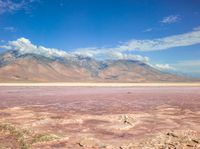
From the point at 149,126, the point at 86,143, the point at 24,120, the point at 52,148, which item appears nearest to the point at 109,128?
the point at 149,126

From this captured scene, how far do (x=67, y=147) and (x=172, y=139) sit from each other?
19.4ft

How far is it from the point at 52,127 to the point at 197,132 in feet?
32.8

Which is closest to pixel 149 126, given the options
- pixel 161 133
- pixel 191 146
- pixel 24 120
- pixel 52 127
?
pixel 161 133

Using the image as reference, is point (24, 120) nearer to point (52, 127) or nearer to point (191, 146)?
point (52, 127)

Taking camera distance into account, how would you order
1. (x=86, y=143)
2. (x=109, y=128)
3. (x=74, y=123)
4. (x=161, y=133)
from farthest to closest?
(x=74, y=123)
(x=109, y=128)
(x=161, y=133)
(x=86, y=143)

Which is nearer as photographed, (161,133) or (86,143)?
(86,143)

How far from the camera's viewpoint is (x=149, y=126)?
18797 mm

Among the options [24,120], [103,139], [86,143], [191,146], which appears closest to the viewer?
[191,146]

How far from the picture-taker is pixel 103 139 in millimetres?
15039

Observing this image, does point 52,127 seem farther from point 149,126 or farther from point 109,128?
point 149,126

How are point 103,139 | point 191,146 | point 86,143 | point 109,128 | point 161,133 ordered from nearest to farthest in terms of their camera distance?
point 191,146 → point 86,143 → point 103,139 → point 161,133 → point 109,128

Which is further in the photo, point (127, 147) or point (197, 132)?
point (197, 132)

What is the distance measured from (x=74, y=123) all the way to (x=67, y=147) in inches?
255

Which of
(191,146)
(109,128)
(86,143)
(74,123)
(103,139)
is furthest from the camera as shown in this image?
(74,123)
